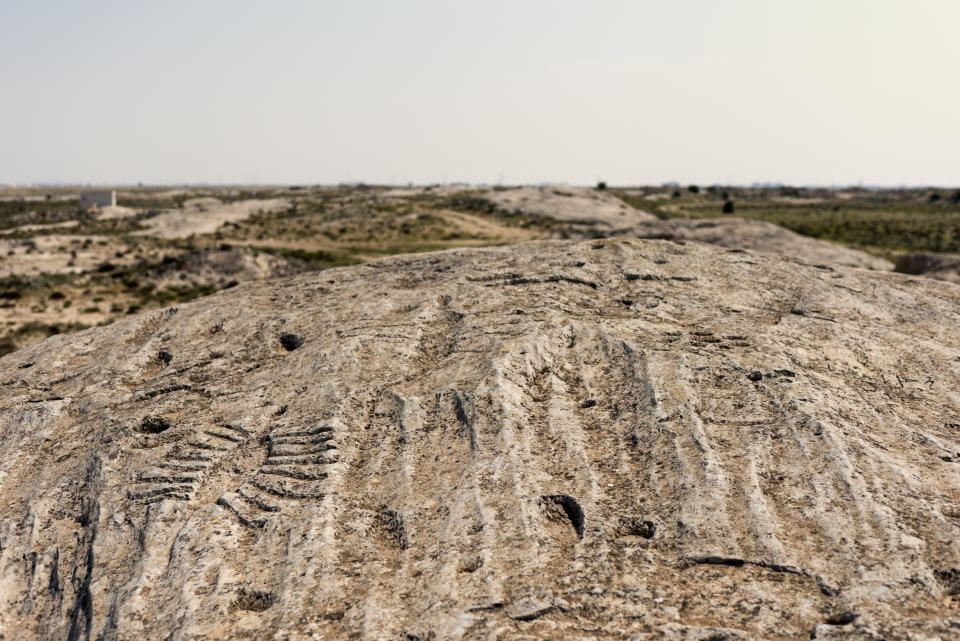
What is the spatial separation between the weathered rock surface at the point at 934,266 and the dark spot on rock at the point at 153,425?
29578 mm

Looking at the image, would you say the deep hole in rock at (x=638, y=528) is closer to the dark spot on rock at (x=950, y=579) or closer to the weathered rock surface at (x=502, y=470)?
the weathered rock surface at (x=502, y=470)

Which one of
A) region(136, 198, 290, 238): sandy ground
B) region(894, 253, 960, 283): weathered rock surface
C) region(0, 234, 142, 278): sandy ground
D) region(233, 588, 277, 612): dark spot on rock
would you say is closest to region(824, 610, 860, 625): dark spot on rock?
region(233, 588, 277, 612): dark spot on rock

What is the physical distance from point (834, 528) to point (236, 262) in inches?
1549

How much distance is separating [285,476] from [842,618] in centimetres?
573

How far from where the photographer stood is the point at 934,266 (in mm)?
27812

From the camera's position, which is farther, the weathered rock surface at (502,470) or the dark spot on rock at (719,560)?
the dark spot on rock at (719,560)

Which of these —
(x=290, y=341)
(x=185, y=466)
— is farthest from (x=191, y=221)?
(x=185, y=466)

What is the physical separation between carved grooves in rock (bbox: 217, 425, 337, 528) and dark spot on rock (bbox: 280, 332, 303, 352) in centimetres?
279

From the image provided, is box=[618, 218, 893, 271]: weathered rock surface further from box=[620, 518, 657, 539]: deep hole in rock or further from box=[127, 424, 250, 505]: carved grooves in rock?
box=[127, 424, 250, 505]: carved grooves in rock

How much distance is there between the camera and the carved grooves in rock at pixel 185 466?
7.01 m

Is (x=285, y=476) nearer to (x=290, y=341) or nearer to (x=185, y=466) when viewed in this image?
(x=185, y=466)

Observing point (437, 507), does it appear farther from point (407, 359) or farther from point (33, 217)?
point (33, 217)

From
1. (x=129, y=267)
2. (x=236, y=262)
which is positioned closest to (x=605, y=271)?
(x=236, y=262)

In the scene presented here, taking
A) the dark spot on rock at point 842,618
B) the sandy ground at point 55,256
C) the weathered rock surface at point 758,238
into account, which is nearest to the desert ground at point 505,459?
the dark spot on rock at point 842,618
